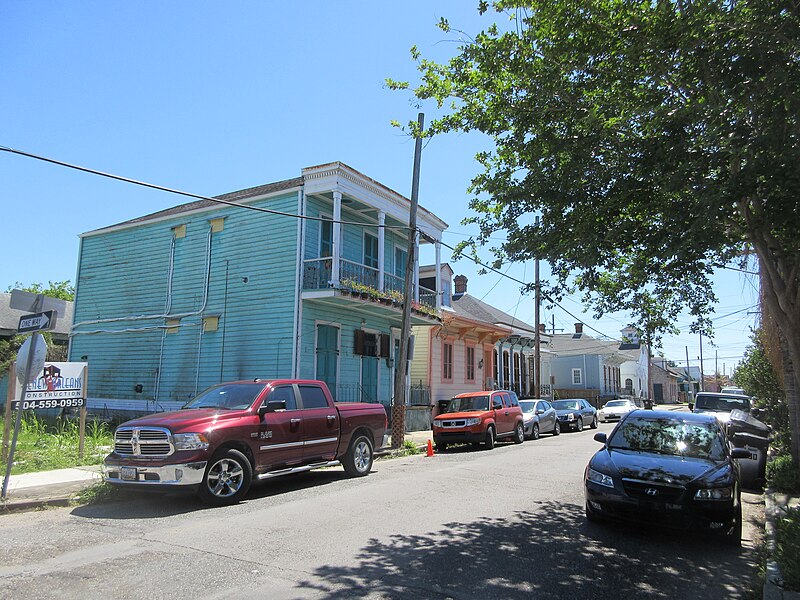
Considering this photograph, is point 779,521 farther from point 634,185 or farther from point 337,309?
point 337,309

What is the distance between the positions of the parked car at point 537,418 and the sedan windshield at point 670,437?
40.4 feet

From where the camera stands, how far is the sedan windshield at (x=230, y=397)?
360 inches

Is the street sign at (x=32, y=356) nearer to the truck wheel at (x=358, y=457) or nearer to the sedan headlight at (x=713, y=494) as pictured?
the truck wheel at (x=358, y=457)

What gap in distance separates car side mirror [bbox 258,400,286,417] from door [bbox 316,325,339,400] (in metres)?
8.50

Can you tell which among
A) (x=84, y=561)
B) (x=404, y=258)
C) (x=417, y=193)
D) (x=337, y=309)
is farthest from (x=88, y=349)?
(x=84, y=561)

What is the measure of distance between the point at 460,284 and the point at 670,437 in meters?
27.4

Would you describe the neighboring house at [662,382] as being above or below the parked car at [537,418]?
above

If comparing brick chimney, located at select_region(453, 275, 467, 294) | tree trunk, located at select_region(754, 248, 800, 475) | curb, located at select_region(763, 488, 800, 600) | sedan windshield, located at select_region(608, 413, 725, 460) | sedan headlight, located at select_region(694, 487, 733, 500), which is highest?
brick chimney, located at select_region(453, 275, 467, 294)

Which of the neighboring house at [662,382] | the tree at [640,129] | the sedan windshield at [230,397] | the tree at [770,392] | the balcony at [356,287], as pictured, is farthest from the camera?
the neighboring house at [662,382]

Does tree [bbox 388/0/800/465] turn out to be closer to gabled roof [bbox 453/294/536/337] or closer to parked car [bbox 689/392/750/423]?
parked car [bbox 689/392/750/423]

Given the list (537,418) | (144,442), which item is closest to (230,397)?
(144,442)

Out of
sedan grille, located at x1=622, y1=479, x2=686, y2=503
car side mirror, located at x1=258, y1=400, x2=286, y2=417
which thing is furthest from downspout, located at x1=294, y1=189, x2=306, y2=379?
sedan grille, located at x1=622, y1=479, x2=686, y2=503

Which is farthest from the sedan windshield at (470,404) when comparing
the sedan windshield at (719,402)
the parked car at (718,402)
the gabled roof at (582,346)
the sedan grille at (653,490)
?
the gabled roof at (582,346)

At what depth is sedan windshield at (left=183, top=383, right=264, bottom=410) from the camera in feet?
30.0
